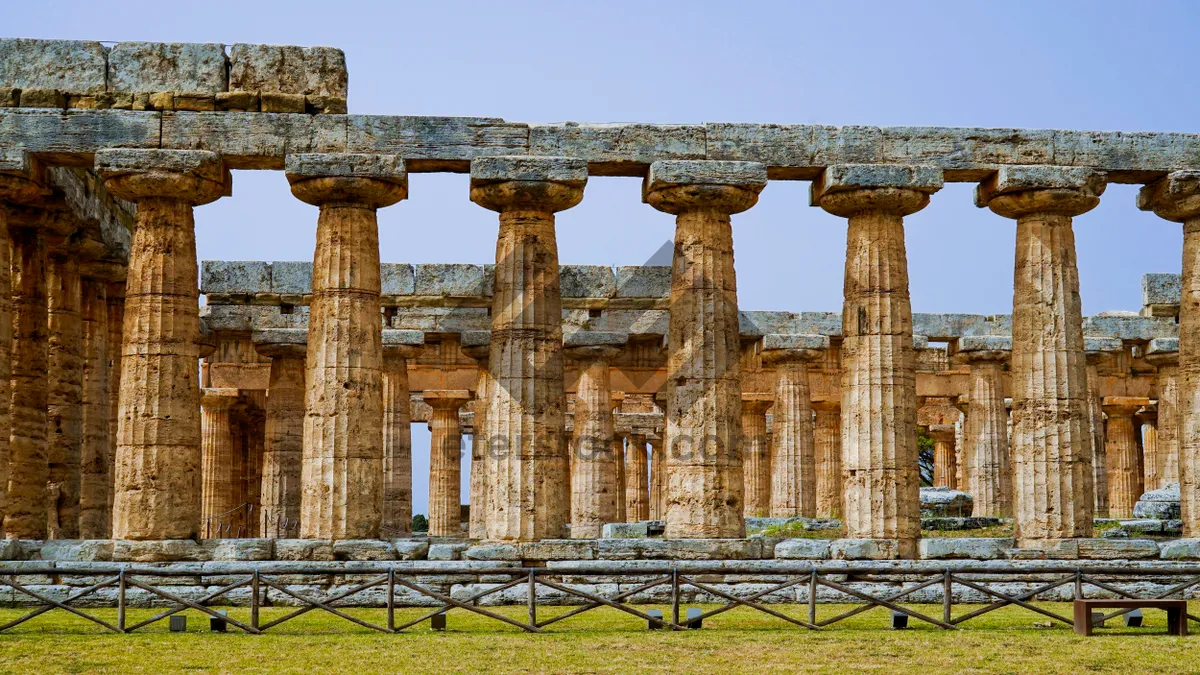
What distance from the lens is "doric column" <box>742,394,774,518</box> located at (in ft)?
159

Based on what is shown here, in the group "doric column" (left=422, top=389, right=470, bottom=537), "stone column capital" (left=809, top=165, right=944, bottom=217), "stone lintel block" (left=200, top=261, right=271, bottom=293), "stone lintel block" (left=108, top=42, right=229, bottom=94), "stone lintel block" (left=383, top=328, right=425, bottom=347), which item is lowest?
"doric column" (left=422, top=389, right=470, bottom=537)

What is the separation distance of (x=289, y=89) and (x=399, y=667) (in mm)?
13813

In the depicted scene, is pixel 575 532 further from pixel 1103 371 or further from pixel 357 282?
pixel 1103 371

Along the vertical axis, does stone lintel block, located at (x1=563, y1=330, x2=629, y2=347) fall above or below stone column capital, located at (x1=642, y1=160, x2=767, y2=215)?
below

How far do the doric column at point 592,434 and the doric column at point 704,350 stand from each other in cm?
1342

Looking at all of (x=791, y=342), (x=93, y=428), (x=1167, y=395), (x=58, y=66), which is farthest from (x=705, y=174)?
(x=1167, y=395)

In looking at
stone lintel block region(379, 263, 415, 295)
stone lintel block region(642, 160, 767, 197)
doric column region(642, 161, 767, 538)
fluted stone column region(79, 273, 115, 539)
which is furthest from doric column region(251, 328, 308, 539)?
stone lintel block region(642, 160, 767, 197)

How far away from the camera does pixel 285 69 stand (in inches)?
1083

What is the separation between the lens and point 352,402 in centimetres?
2702

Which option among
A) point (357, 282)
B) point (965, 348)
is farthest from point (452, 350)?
point (357, 282)

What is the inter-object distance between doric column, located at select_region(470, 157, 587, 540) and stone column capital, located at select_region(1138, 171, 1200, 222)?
1131 cm

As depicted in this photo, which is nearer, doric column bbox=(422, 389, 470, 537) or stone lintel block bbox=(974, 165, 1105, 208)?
stone lintel block bbox=(974, 165, 1105, 208)

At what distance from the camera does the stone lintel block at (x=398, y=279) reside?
37062 millimetres

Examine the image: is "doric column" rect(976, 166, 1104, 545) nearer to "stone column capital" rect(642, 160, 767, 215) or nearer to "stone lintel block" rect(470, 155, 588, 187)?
"stone column capital" rect(642, 160, 767, 215)
